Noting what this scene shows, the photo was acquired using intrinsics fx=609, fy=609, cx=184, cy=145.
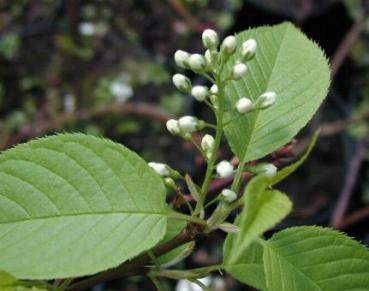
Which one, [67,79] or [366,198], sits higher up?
[67,79]

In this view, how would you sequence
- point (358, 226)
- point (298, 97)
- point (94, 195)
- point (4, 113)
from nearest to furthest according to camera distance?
point (94, 195) → point (298, 97) → point (358, 226) → point (4, 113)

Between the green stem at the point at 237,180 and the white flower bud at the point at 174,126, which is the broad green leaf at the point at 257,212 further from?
the white flower bud at the point at 174,126

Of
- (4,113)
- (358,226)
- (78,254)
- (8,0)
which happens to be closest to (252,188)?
(78,254)

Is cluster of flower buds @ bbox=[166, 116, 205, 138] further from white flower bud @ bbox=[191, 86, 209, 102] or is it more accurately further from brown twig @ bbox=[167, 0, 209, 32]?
brown twig @ bbox=[167, 0, 209, 32]

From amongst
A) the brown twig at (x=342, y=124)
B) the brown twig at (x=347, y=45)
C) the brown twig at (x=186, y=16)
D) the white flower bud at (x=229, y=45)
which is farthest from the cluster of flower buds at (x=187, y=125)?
the brown twig at (x=186, y=16)

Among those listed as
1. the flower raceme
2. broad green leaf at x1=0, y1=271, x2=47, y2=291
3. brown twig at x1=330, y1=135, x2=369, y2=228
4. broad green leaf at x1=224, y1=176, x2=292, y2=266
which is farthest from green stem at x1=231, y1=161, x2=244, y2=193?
brown twig at x1=330, y1=135, x2=369, y2=228

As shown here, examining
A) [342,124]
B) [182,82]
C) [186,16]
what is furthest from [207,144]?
[186,16]

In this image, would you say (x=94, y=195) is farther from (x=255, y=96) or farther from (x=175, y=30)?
(x=175, y=30)

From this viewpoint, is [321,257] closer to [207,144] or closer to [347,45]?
[207,144]
